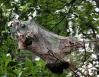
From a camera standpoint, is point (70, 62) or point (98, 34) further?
point (98, 34)

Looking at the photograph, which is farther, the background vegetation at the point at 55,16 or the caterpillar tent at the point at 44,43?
the background vegetation at the point at 55,16

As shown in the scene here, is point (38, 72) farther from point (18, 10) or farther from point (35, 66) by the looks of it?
point (18, 10)

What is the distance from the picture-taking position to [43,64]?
318 centimetres

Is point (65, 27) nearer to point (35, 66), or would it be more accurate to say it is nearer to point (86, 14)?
point (86, 14)

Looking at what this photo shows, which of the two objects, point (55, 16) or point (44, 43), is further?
point (55, 16)

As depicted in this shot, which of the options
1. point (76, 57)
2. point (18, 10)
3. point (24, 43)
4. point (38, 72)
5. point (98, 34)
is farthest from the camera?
point (18, 10)

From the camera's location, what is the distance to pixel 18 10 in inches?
176

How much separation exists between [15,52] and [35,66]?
1326mm

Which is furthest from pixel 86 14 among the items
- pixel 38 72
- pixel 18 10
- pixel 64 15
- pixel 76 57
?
pixel 38 72

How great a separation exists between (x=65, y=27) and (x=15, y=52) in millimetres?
707

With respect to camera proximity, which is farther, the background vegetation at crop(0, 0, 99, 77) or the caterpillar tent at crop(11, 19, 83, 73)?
the background vegetation at crop(0, 0, 99, 77)

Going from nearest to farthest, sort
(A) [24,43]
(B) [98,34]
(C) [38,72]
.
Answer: (A) [24,43]
(C) [38,72]
(B) [98,34]

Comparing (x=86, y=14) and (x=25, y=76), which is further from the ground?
(x=86, y=14)

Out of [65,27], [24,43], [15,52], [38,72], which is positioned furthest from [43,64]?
[65,27]
